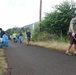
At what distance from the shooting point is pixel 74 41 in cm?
1142

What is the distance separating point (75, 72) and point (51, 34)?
2000 cm

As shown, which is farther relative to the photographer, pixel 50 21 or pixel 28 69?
pixel 50 21

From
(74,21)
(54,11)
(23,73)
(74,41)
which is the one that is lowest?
(23,73)

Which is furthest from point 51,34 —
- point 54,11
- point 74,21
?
point 74,21

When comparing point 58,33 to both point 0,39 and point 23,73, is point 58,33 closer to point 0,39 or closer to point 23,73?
point 0,39

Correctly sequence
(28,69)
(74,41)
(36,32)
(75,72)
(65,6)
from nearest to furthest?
(75,72) → (28,69) → (74,41) → (65,6) → (36,32)

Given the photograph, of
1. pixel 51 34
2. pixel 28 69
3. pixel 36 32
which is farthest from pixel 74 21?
pixel 36 32

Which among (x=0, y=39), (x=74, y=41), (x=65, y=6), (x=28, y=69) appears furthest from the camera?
(x=65, y=6)

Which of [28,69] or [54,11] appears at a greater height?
[54,11]

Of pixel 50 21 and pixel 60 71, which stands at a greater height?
pixel 50 21

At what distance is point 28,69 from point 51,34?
19.3 m

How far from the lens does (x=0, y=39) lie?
1945 cm

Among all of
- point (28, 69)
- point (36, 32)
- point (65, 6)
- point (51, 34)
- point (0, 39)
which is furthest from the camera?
point (36, 32)

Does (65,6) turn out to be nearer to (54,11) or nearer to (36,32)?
(54,11)
